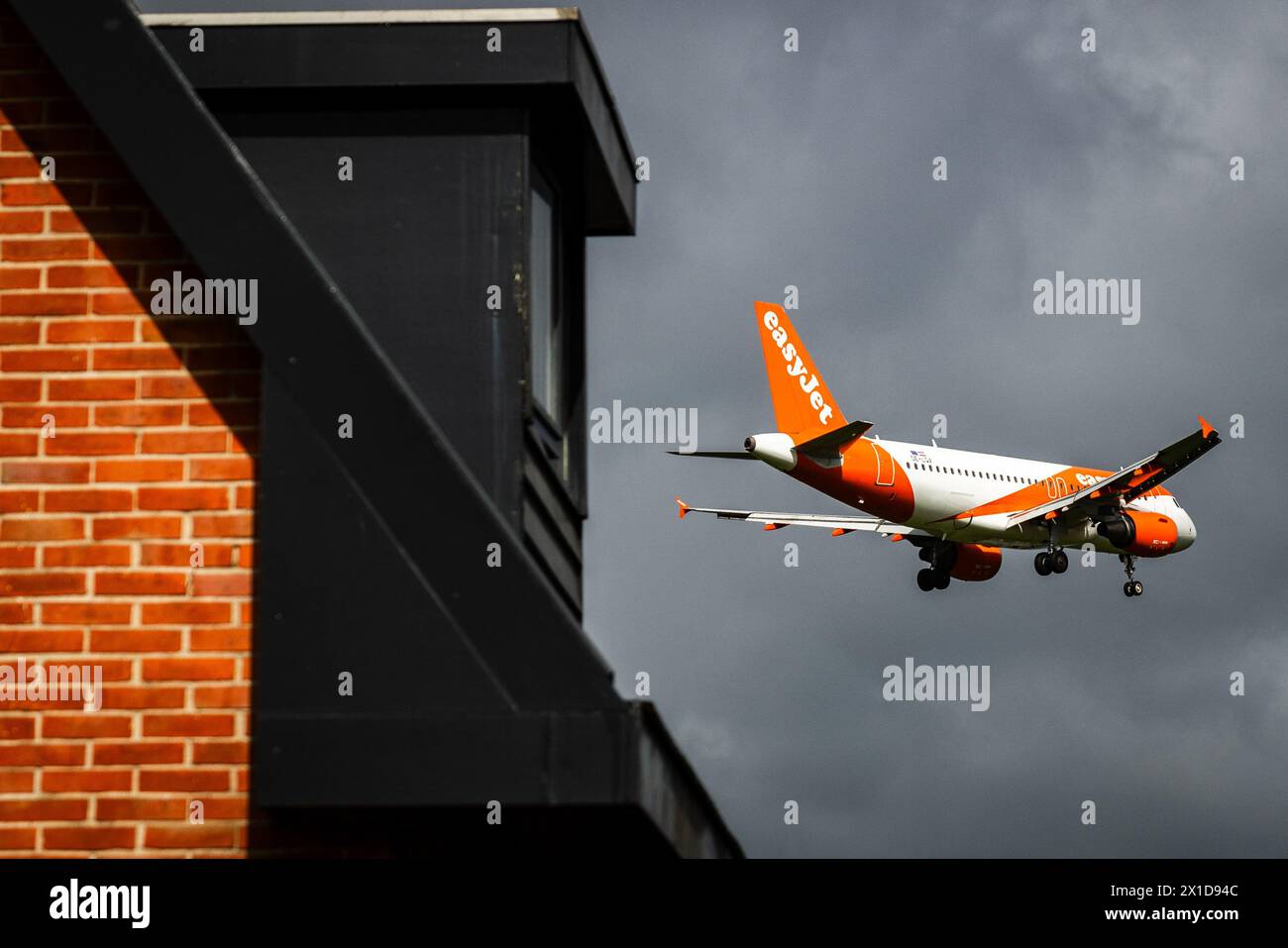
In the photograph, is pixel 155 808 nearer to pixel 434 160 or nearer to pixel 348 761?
pixel 348 761

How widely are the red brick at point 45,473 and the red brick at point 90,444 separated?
0.17 ft

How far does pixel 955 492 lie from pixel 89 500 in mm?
44509

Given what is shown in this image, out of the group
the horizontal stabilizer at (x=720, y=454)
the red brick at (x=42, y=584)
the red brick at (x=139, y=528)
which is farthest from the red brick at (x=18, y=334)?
the horizontal stabilizer at (x=720, y=454)

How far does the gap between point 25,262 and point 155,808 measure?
2.39 meters

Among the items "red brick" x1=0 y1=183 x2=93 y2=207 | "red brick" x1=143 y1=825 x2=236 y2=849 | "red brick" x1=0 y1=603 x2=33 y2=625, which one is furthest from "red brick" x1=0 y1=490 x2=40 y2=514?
"red brick" x1=143 y1=825 x2=236 y2=849

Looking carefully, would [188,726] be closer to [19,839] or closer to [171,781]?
[171,781]

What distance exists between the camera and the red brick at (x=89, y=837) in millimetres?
7188

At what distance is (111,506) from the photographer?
7473 millimetres

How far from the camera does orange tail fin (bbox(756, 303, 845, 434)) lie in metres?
50.0

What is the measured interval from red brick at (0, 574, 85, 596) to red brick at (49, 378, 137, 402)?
750mm

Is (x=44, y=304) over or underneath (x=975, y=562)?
underneath

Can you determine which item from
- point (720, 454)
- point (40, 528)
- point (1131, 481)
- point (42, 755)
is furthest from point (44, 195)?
point (1131, 481)

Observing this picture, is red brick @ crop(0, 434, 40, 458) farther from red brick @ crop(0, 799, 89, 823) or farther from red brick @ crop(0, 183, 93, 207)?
red brick @ crop(0, 799, 89, 823)

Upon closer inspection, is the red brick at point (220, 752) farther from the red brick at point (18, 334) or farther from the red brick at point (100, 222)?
the red brick at point (100, 222)
